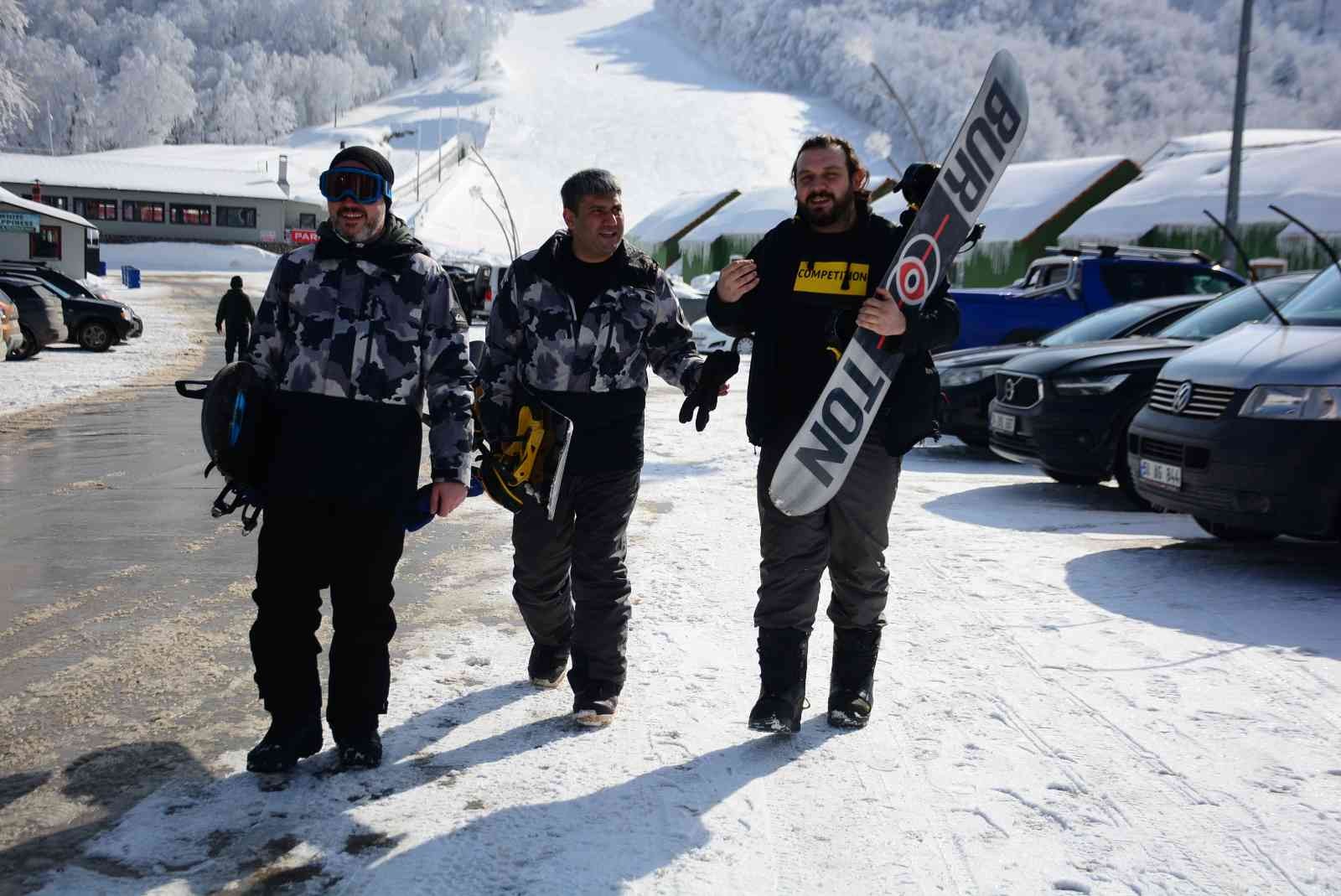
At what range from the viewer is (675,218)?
52312mm

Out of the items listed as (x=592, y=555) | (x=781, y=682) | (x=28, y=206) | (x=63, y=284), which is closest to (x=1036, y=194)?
(x=63, y=284)

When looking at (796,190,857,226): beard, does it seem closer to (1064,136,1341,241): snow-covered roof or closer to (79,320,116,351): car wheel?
(79,320,116,351): car wheel

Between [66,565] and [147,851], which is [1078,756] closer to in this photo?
[147,851]

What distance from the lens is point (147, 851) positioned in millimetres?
3051

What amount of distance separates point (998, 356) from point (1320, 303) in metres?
4.32

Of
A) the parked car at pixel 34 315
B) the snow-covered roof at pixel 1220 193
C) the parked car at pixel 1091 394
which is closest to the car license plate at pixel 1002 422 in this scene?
the parked car at pixel 1091 394

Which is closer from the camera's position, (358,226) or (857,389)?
(358,226)

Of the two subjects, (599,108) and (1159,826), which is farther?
(599,108)

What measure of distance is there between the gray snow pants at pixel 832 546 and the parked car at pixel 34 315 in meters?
19.3

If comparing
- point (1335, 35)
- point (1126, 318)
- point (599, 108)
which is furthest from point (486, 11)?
point (1126, 318)

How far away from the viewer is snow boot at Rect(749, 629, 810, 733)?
395 centimetres

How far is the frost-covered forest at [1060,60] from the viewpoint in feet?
464

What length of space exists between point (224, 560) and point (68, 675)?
2.07 m

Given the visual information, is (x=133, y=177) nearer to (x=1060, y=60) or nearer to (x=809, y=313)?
(x=809, y=313)
